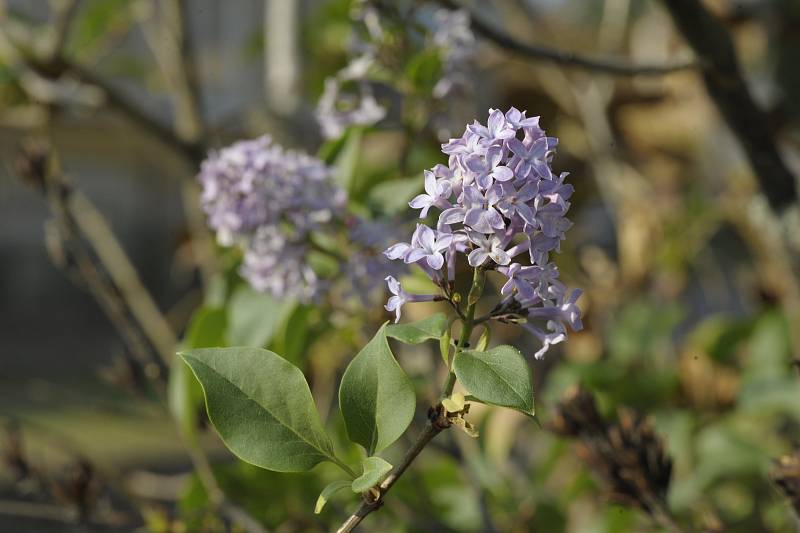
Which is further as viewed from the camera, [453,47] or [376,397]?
[453,47]

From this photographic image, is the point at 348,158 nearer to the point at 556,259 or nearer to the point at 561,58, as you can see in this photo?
the point at 561,58

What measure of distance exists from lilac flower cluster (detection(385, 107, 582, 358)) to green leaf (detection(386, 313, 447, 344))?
27mm

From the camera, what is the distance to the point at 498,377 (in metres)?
0.41

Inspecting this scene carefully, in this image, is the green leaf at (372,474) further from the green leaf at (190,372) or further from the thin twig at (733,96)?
the thin twig at (733,96)

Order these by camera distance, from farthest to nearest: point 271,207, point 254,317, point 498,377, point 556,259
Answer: point 556,259
point 254,317
point 271,207
point 498,377

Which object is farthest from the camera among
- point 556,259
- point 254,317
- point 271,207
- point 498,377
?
point 556,259

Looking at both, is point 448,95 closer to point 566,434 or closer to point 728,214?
point 566,434

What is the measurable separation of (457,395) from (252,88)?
147 inches

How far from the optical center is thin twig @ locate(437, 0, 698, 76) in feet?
2.71

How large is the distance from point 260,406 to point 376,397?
0.19 ft

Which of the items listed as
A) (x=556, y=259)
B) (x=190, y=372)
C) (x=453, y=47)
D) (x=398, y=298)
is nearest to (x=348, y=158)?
(x=453, y=47)

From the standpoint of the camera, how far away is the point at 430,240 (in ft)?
1.45

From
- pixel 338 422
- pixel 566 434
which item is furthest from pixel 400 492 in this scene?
pixel 566 434

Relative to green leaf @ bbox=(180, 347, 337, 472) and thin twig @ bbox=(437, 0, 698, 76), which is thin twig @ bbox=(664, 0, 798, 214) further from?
green leaf @ bbox=(180, 347, 337, 472)
